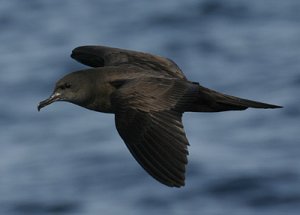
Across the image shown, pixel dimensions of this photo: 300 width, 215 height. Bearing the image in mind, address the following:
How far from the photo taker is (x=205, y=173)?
1650 centimetres

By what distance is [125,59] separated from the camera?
37.1ft

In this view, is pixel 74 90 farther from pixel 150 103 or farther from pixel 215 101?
pixel 215 101

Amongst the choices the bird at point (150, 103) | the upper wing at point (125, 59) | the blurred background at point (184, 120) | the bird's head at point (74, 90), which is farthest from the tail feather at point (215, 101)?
the blurred background at point (184, 120)

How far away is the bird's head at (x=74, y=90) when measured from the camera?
10.4 metres

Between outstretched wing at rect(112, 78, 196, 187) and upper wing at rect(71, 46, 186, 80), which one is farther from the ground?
upper wing at rect(71, 46, 186, 80)

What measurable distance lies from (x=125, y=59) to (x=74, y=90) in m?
0.93

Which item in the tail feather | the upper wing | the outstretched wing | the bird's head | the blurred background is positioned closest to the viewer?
the outstretched wing

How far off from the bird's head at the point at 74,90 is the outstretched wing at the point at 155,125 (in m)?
0.49

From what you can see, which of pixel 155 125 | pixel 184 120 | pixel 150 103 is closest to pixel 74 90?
pixel 150 103

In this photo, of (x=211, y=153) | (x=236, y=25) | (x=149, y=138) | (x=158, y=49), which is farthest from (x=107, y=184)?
(x=149, y=138)

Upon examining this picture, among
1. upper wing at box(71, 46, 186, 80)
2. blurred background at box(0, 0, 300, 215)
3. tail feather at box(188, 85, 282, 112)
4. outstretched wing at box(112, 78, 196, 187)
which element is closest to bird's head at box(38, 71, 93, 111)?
outstretched wing at box(112, 78, 196, 187)

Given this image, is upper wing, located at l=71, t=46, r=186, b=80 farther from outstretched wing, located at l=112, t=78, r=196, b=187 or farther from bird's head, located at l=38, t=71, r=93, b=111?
outstretched wing, located at l=112, t=78, r=196, b=187

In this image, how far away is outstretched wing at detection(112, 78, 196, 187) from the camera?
9.39 meters

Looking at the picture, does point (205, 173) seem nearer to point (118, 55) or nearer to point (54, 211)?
point (54, 211)
